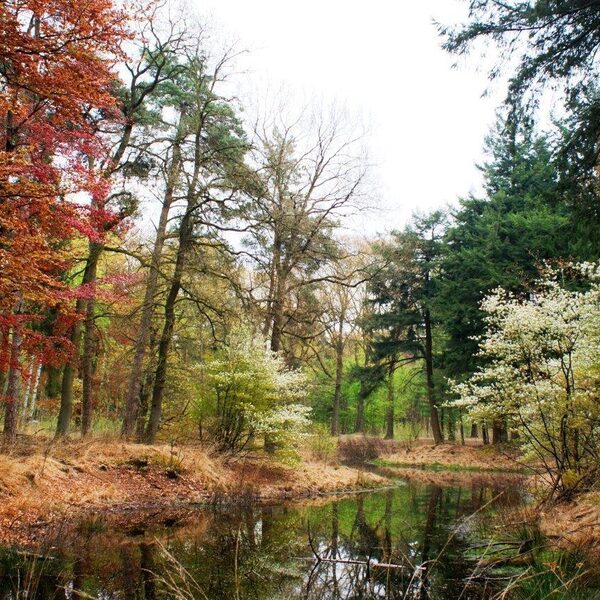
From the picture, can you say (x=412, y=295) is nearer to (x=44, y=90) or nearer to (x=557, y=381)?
(x=557, y=381)

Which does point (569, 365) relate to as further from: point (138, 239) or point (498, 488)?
point (138, 239)

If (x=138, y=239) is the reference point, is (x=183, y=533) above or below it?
below

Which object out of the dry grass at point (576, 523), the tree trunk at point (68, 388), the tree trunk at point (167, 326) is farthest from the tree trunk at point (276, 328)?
the dry grass at point (576, 523)

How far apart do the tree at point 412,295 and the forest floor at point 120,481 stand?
45.5ft

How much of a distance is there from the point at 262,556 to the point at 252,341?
8.58m

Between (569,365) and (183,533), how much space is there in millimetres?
6576

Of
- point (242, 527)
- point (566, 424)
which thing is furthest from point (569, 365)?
point (242, 527)

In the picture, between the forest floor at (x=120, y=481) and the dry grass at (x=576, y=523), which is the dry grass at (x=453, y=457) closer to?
the forest floor at (x=120, y=481)

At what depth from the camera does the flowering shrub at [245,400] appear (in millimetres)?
14594

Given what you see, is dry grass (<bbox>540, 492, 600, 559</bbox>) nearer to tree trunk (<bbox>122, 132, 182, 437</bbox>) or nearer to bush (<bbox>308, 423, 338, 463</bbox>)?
tree trunk (<bbox>122, 132, 182, 437</bbox>)

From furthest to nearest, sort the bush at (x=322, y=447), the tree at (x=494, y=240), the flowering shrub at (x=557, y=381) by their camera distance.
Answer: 1. the tree at (x=494, y=240)
2. the bush at (x=322, y=447)
3. the flowering shrub at (x=557, y=381)

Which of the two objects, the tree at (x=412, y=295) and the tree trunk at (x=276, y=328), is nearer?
the tree trunk at (x=276, y=328)

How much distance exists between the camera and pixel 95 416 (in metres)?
22.7

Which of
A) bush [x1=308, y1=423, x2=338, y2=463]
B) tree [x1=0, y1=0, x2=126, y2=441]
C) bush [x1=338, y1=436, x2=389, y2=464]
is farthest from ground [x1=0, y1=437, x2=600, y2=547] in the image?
bush [x1=338, y1=436, x2=389, y2=464]
